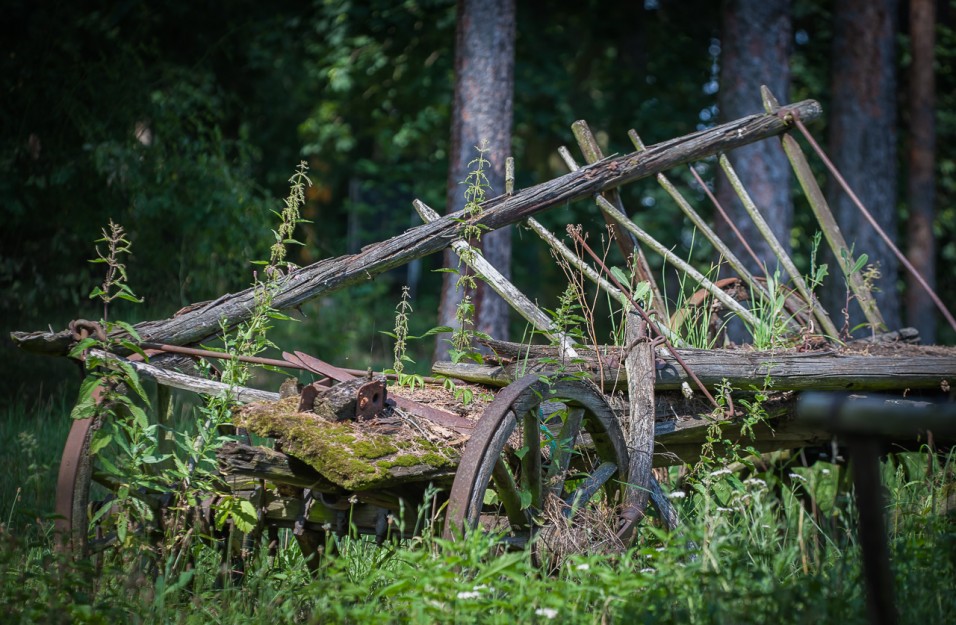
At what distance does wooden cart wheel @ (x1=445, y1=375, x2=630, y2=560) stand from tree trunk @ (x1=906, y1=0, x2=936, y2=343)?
9150mm

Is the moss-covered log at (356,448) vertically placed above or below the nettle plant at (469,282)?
below

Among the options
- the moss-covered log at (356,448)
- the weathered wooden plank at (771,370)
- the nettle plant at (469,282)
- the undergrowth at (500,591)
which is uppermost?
the nettle plant at (469,282)

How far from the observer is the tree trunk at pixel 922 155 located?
11031mm

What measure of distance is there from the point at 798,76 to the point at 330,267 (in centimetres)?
1043

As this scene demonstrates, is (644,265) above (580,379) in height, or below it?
above

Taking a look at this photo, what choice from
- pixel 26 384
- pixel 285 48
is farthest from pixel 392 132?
pixel 26 384

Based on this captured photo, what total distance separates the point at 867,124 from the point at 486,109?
17.3 ft

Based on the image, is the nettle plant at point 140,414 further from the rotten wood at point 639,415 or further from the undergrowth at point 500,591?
the rotten wood at point 639,415

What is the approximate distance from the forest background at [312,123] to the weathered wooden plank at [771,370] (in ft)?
5.40

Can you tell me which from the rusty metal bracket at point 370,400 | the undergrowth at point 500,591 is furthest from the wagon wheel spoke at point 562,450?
the rusty metal bracket at point 370,400

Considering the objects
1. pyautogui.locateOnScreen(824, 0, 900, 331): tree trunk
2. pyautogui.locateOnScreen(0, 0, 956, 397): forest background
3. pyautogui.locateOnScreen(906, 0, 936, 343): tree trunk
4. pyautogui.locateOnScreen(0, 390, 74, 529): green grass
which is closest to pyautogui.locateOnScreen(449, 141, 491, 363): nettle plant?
pyautogui.locateOnScreen(0, 0, 956, 397): forest background

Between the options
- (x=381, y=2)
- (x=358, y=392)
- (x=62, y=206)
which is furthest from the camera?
(x=381, y=2)

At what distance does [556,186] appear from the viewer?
4.31 meters

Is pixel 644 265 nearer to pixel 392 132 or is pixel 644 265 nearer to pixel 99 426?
pixel 99 426
